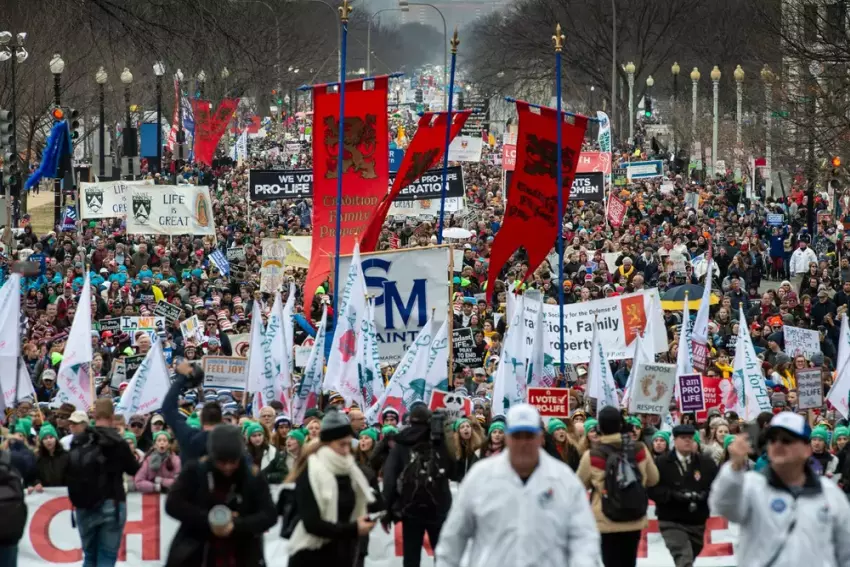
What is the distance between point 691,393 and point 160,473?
5333mm

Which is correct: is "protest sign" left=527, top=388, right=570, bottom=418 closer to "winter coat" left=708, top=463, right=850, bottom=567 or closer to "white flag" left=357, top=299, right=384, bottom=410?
"white flag" left=357, top=299, right=384, bottom=410

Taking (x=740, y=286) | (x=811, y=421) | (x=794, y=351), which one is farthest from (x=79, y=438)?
(x=740, y=286)

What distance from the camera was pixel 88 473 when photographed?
986 centimetres

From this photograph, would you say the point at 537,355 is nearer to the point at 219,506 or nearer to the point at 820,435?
the point at 820,435

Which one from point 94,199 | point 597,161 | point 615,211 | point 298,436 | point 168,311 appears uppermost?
point 597,161

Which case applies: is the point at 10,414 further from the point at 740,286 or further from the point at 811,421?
the point at 740,286

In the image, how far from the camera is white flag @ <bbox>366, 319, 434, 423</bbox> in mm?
14773

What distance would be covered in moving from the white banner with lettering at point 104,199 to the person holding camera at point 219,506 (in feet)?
75.7

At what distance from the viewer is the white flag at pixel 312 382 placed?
15484 millimetres

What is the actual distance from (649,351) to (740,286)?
7.82 metres

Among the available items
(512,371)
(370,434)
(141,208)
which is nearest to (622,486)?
(370,434)

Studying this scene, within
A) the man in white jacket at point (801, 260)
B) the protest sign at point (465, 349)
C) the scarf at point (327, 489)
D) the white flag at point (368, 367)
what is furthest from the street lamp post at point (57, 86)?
the scarf at point (327, 489)

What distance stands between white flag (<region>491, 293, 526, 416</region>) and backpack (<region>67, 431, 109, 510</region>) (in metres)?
5.30

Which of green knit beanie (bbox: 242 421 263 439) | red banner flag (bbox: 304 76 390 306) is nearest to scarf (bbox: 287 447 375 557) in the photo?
green knit beanie (bbox: 242 421 263 439)
